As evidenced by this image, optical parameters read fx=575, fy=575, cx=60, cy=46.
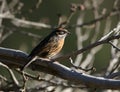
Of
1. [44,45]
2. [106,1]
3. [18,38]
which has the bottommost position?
[44,45]

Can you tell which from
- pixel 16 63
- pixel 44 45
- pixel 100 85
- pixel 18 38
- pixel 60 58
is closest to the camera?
pixel 100 85

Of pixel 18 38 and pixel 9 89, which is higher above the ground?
pixel 18 38

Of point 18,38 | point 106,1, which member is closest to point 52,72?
A: point 18,38

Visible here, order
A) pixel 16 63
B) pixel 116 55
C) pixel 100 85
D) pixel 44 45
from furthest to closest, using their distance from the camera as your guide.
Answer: pixel 116 55 < pixel 44 45 < pixel 16 63 < pixel 100 85

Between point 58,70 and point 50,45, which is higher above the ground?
point 50,45

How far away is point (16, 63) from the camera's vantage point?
477 cm

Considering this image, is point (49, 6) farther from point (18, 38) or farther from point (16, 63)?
point (16, 63)

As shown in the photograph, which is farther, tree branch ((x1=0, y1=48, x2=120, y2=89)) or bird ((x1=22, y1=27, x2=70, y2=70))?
bird ((x1=22, y1=27, x2=70, y2=70))

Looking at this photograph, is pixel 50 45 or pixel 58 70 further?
pixel 50 45

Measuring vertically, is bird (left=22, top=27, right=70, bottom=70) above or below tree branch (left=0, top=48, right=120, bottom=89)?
above

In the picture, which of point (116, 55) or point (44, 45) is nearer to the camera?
point (44, 45)

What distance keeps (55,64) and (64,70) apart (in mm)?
124

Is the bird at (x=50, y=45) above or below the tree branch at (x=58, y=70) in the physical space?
above

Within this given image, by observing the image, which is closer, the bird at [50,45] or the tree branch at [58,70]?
the tree branch at [58,70]
